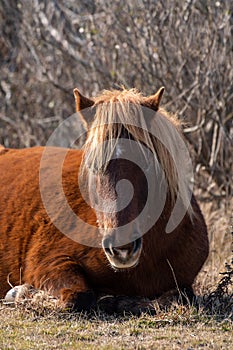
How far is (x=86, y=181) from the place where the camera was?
4.97 metres

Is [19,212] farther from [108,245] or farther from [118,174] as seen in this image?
[108,245]

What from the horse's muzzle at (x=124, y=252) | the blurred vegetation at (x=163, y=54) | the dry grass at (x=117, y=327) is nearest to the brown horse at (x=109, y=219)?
the horse's muzzle at (x=124, y=252)

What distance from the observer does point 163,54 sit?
8.38m

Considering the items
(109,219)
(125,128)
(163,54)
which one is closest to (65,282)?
(109,219)

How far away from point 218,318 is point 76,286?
0.95 metres

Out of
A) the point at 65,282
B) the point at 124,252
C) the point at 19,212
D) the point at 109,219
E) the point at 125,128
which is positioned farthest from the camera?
the point at 19,212

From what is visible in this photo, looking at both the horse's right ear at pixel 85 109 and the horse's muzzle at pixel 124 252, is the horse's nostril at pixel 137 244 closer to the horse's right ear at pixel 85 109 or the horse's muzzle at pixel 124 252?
the horse's muzzle at pixel 124 252

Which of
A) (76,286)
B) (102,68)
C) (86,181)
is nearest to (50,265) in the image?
(76,286)

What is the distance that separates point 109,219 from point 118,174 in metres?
0.28

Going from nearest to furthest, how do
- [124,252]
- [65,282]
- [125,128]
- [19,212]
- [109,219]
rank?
[124,252], [109,219], [125,128], [65,282], [19,212]

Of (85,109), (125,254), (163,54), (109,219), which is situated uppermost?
(85,109)

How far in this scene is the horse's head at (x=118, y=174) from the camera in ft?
13.6

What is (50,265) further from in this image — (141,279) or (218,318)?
(218,318)

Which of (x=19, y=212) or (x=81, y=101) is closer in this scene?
(x=81, y=101)
